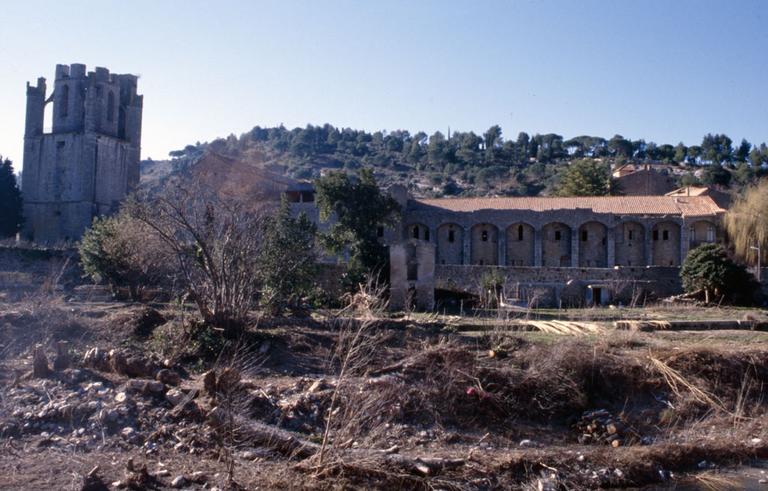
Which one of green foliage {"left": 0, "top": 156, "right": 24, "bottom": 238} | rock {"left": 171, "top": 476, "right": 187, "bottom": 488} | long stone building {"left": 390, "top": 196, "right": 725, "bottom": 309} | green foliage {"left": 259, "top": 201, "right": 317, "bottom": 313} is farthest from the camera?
green foliage {"left": 0, "top": 156, "right": 24, "bottom": 238}

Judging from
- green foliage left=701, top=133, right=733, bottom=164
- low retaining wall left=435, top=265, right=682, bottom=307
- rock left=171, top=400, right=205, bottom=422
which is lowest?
rock left=171, top=400, right=205, bottom=422

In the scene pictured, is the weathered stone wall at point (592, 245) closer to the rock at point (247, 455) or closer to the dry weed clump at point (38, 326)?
the dry weed clump at point (38, 326)

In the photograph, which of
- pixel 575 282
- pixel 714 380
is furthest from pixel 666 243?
pixel 714 380

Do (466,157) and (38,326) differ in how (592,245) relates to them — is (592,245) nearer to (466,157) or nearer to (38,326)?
(38,326)

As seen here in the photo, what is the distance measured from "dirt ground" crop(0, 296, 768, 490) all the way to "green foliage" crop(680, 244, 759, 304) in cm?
1050

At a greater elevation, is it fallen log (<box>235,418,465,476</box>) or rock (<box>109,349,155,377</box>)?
A: rock (<box>109,349,155,377</box>)

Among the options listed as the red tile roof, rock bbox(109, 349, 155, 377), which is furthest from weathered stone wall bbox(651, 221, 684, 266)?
rock bbox(109, 349, 155, 377)

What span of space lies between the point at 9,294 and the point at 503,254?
26.5 metres

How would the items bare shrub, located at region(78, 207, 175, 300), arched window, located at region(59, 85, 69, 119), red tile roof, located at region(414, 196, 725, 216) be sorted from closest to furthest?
bare shrub, located at region(78, 207, 175, 300), red tile roof, located at region(414, 196, 725, 216), arched window, located at region(59, 85, 69, 119)

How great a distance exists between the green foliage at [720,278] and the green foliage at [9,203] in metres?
34.2

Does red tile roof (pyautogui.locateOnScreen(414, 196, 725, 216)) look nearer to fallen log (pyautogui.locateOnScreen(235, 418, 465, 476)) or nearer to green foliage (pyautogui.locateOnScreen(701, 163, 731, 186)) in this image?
green foliage (pyautogui.locateOnScreen(701, 163, 731, 186))

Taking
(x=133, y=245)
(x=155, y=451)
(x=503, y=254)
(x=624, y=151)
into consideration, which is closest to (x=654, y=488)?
(x=155, y=451)

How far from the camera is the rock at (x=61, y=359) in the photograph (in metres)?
13.6

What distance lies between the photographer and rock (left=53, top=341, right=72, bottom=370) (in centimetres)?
1362
